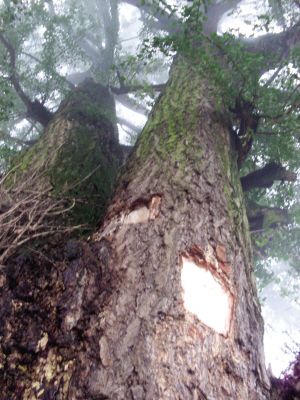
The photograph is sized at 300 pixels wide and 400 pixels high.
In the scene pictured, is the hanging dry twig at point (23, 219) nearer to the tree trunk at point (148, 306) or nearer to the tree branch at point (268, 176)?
the tree trunk at point (148, 306)

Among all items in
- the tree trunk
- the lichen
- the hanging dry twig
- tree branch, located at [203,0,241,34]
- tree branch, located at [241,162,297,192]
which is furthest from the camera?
tree branch, located at [203,0,241,34]

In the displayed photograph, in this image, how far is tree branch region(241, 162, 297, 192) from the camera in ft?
17.5

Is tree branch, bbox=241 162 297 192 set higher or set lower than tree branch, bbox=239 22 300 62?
lower

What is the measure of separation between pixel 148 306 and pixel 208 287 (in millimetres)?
451

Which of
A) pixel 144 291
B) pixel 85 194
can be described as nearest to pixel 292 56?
pixel 85 194

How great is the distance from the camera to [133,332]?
2.06 metres

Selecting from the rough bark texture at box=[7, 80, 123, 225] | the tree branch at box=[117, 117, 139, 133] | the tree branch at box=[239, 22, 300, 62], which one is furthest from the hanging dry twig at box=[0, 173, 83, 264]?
the tree branch at box=[117, 117, 139, 133]

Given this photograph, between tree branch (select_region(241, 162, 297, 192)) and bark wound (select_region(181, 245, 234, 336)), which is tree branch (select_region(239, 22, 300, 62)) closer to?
tree branch (select_region(241, 162, 297, 192))

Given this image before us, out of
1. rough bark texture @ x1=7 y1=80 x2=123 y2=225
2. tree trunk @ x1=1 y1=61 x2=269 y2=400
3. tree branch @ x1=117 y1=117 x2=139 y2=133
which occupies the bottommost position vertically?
tree trunk @ x1=1 y1=61 x2=269 y2=400

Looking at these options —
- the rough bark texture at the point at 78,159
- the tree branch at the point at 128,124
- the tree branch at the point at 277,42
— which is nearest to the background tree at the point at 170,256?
the rough bark texture at the point at 78,159

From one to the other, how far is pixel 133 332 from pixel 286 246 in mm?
6658

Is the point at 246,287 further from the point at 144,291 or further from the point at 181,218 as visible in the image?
the point at 144,291

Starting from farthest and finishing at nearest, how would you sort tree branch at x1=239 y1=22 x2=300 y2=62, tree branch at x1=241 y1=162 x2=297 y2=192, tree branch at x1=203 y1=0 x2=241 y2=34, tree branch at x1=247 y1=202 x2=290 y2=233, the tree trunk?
tree branch at x1=203 y1=0 x2=241 y2=34 → tree branch at x1=239 y1=22 x2=300 y2=62 → tree branch at x1=247 y1=202 x2=290 y2=233 → tree branch at x1=241 y1=162 x2=297 y2=192 → the tree trunk

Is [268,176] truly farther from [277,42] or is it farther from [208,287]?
[277,42]
